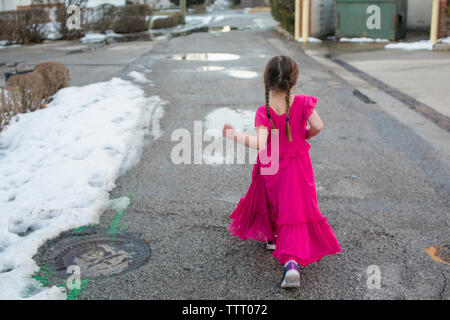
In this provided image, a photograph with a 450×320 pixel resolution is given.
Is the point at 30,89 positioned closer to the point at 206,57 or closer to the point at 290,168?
the point at 290,168

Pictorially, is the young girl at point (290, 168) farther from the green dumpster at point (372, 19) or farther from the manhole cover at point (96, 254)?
the green dumpster at point (372, 19)

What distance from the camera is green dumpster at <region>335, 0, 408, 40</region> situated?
1670cm

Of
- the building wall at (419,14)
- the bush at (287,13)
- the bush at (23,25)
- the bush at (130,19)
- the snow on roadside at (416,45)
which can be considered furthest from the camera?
the bush at (130,19)

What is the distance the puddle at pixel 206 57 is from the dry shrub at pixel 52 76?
5.15m

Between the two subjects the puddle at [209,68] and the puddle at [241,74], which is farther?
the puddle at [209,68]

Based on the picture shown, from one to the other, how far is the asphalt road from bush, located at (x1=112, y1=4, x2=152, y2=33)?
1792 cm

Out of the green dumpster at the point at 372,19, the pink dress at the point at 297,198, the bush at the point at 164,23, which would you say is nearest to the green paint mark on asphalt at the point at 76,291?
the pink dress at the point at 297,198

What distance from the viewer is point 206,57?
Answer: 14.9m

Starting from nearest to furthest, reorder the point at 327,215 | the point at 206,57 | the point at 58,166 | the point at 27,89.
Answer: the point at 327,215
the point at 58,166
the point at 27,89
the point at 206,57

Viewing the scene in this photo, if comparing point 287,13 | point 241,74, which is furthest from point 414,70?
point 287,13

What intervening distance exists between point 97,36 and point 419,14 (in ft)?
43.1

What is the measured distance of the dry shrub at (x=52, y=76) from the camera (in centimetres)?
938

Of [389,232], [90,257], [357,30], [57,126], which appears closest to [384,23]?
[357,30]

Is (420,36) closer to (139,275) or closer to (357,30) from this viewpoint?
(357,30)
